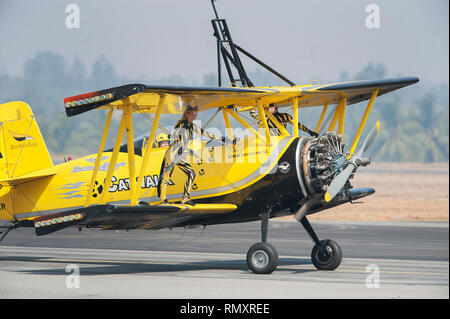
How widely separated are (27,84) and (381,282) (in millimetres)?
93204

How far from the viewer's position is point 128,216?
13945 millimetres

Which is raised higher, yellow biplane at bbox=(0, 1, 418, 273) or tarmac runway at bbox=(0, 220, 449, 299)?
yellow biplane at bbox=(0, 1, 418, 273)

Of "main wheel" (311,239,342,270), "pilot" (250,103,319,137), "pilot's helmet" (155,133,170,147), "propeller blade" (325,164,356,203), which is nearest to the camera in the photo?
"propeller blade" (325,164,356,203)

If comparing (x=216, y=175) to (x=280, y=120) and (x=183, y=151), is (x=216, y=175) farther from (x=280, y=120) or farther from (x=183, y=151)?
(x=280, y=120)

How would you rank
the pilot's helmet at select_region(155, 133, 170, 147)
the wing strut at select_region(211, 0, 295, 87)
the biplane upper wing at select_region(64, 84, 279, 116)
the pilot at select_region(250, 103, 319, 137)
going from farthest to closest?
the wing strut at select_region(211, 0, 295, 87) → the pilot at select_region(250, 103, 319, 137) → the pilot's helmet at select_region(155, 133, 170, 147) → the biplane upper wing at select_region(64, 84, 279, 116)

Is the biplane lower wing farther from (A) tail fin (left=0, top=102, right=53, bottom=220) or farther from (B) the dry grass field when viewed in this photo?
(B) the dry grass field

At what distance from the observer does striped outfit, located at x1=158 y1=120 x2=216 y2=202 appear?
15031 millimetres

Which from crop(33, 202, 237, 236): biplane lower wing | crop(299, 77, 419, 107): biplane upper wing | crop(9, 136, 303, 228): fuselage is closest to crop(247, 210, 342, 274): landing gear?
crop(9, 136, 303, 228): fuselage

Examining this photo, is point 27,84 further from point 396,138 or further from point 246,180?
point 246,180

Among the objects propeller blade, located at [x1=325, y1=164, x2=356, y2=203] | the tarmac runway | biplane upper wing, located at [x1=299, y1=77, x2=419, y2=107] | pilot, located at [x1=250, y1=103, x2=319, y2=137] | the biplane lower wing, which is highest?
biplane upper wing, located at [x1=299, y1=77, x2=419, y2=107]

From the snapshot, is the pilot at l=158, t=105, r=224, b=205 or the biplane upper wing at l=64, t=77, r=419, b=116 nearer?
the biplane upper wing at l=64, t=77, r=419, b=116

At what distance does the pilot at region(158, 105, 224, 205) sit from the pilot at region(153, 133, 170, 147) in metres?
0.88

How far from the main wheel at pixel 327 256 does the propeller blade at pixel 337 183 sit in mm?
1841

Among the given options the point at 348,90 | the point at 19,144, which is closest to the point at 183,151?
the point at 348,90
